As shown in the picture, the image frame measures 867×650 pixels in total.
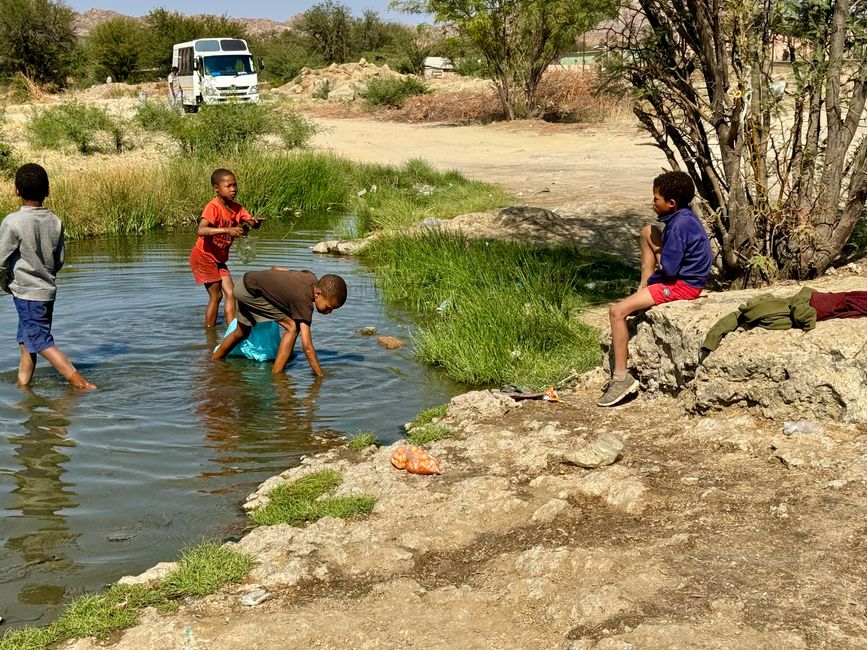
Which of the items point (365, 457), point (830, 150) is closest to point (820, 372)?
point (365, 457)

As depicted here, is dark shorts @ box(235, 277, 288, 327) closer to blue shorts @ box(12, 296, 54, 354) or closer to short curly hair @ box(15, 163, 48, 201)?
blue shorts @ box(12, 296, 54, 354)

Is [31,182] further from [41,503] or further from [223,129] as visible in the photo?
[223,129]

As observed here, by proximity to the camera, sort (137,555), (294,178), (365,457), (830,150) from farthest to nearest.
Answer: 1. (294,178)
2. (830,150)
3. (365,457)
4. (137,555)

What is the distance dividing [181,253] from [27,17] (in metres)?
45.2

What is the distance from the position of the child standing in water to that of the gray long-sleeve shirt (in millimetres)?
1830

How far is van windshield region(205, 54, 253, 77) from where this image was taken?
35.1m

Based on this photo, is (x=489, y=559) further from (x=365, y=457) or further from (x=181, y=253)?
(x=181, y=253)

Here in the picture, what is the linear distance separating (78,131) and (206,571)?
19.6 m

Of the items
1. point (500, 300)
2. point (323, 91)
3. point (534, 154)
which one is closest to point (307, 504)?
point (500, 300)

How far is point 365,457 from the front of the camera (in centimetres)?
618

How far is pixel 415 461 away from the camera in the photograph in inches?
219

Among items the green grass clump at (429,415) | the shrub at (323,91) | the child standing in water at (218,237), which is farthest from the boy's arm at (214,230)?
the shrub at (323,91)

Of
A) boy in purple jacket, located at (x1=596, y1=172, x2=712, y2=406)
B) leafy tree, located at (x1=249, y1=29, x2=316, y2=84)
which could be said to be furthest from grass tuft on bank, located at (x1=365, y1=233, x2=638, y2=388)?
leafy tree, located at (x1=249, y1=29, x2=316, y2=84)

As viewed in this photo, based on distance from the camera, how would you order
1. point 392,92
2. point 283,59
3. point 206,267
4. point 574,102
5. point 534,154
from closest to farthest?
point 206,267 → point 534,154 → point 574,102 → point 392,92 → point 283,59
